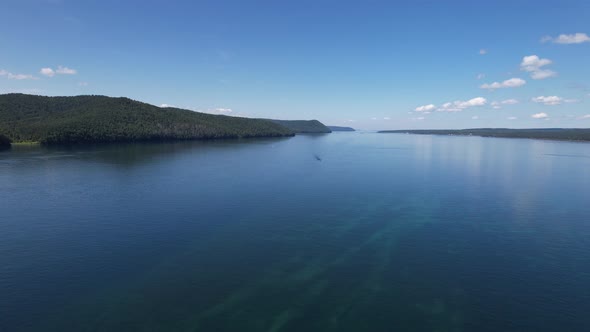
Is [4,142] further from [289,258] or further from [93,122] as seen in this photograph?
[289,258]

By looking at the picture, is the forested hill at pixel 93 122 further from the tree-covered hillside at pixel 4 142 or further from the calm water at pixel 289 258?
the calm water at pixel 289 258

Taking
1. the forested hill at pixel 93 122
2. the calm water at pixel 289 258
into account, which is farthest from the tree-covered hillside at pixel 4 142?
the calm water at pixel 289 258

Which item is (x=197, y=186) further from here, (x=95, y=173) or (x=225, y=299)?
(x=225, y=299)

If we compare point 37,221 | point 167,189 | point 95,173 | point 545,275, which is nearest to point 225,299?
point 545,275

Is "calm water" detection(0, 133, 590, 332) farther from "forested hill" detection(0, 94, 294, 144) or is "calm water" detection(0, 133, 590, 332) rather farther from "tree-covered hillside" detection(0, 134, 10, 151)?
"forested hill" detection(0, 94, 294, 144)

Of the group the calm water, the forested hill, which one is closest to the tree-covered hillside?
the forested hill

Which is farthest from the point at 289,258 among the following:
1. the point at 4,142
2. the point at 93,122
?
the point at 93,122
